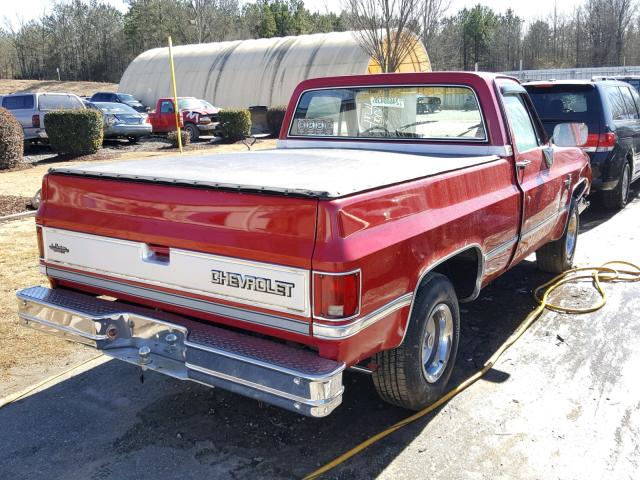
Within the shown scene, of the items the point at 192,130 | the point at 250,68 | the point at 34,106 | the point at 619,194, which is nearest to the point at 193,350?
the point at 619,194

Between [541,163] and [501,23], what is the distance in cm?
7845

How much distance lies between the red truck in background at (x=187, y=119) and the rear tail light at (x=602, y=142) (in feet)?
54.3

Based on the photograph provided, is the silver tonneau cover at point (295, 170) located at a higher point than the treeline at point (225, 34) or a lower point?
lower

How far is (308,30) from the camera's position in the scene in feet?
236

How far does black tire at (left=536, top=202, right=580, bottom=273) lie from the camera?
6.22 metres

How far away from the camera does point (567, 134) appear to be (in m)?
5.51

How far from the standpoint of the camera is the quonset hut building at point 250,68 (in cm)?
3203

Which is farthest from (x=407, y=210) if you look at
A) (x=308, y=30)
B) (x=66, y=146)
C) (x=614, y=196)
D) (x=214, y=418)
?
(x=308, y=30)

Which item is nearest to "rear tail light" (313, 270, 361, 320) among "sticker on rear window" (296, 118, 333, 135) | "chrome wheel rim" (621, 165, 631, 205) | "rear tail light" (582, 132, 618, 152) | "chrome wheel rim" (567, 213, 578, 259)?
"sticker on rear window" (296, 118, 333, 135)

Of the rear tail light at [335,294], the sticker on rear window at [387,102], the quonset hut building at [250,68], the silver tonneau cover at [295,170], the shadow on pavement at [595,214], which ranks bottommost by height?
the shadow on pavement at [595,214]

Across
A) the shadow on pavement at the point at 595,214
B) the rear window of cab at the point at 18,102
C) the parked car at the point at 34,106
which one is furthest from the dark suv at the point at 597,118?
the rear window of cab at the point at 18,102

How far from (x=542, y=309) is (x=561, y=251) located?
3.53 feet

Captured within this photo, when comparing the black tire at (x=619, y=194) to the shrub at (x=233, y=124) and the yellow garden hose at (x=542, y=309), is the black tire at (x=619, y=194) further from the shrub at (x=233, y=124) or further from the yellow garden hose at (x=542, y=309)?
the shrub at (x=233, y=124)

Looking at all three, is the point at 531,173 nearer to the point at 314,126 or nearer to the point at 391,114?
the point at 391,114
